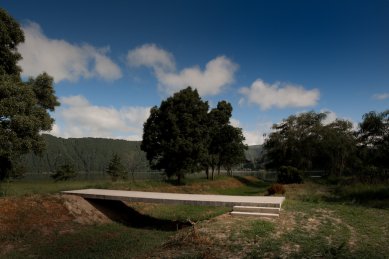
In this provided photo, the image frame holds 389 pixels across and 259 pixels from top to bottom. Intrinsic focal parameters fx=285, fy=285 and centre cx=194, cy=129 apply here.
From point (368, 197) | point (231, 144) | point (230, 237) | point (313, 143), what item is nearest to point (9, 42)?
point (230, 237)

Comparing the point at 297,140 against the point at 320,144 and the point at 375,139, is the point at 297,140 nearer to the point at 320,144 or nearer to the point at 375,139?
the point at 320,144

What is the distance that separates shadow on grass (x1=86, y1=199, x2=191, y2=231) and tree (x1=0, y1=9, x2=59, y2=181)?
5661 mm

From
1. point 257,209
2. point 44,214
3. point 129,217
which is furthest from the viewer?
point 129,217

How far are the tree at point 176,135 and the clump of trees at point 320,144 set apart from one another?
22686 millimetres

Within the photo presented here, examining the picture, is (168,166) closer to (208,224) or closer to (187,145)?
(187,145)

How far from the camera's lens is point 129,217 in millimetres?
19156

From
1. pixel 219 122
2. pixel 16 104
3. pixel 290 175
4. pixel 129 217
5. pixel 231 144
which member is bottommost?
pixel 129 217

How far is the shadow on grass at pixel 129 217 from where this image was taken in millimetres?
17070

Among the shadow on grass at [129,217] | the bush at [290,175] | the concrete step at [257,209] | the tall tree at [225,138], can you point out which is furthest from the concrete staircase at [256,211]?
the tall tree at [225,138]

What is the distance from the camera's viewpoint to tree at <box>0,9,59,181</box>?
16672 mm

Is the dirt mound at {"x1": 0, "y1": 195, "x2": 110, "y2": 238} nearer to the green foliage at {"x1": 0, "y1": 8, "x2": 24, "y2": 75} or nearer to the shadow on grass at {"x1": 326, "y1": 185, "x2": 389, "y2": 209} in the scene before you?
the green foliage at {"x1": 0, "y1": 8, "x2": 24, "y2": 75}

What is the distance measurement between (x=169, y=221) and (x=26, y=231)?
796 centimetres

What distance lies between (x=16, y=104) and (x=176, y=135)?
17964 mm

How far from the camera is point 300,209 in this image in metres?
15.2
